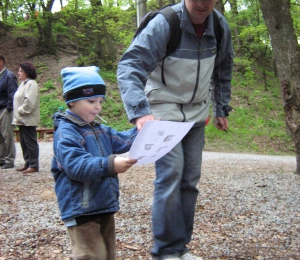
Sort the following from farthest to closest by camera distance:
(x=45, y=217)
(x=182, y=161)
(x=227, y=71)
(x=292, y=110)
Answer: (x=292, y=110) → (x=45, y=217) → (x=227, y=71) → (x=182, y=161)

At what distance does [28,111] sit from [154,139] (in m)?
5.49

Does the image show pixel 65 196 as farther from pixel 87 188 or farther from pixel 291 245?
pixel 291 245

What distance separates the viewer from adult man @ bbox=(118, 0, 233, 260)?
277 centimetres

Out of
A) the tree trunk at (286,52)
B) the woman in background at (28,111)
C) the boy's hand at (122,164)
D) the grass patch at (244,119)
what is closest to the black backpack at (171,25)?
the boy's hand at (122,164)

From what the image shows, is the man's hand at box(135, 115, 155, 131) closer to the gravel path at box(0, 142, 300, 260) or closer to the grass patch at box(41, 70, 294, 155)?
the gravel path at box(0, 142, 300, 260)

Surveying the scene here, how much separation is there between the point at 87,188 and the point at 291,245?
2.18 m

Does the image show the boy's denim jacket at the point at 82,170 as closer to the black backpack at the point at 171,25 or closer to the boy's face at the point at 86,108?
the boy's face at the point at 86,108

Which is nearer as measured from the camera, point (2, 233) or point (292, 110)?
point (2, 233)

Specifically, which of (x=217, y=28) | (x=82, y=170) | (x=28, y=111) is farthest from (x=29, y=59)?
(x=82, y=170)

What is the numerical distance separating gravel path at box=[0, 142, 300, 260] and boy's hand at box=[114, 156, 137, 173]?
1.42 metres

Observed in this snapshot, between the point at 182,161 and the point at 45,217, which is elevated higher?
the point at 182,161

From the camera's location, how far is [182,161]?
2.97m

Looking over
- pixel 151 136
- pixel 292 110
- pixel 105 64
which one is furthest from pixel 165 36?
pixel 105 64

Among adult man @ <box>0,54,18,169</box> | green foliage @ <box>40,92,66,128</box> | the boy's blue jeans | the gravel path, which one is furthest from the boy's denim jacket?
green foliage @ <box>40,92,66,128</box>
